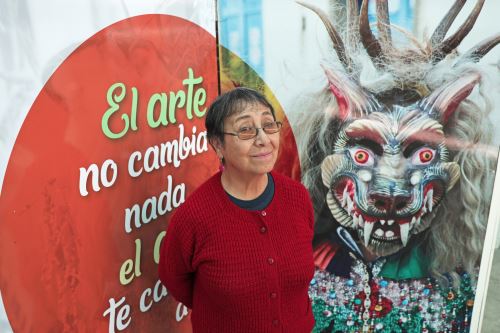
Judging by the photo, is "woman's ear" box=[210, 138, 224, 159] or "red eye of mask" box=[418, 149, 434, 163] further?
"red eye of mask" box=[418, 149, 434, 163]

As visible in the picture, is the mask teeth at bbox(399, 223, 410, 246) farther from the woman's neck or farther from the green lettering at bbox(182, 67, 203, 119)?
the green lettering at bbox(182, 67, 203, 119)

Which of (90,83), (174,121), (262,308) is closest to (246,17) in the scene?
(174,121)

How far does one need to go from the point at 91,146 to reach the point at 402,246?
1.37 meters

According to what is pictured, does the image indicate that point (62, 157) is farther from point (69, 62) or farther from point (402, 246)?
point (402, 246)

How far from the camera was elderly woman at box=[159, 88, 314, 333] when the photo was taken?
3.91ft

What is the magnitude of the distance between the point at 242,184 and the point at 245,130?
0.54 feet

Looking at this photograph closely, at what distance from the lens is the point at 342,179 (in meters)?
1.85

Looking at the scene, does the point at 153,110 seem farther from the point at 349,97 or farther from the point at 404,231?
the point at 404,231

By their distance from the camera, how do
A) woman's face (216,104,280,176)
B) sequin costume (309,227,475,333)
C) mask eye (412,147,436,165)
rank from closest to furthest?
1. woman's face (216,104,280,176)
2. mask eye (412,147,436,165)
3. sequin costume (309,227,475,333)

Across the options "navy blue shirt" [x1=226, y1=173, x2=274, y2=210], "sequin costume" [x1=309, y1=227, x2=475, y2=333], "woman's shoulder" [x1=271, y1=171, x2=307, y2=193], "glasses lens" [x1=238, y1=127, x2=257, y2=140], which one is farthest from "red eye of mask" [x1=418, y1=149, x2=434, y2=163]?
"glasses lens" [x1=238, y1=127, x2=257, y2=140]

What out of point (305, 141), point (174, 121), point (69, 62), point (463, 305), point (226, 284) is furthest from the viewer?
point (463, 305)

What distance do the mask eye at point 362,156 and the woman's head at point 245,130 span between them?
2.28 feet

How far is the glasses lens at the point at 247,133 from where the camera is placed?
1182 mm

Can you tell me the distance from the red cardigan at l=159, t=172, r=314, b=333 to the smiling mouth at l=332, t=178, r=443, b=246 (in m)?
0.59
